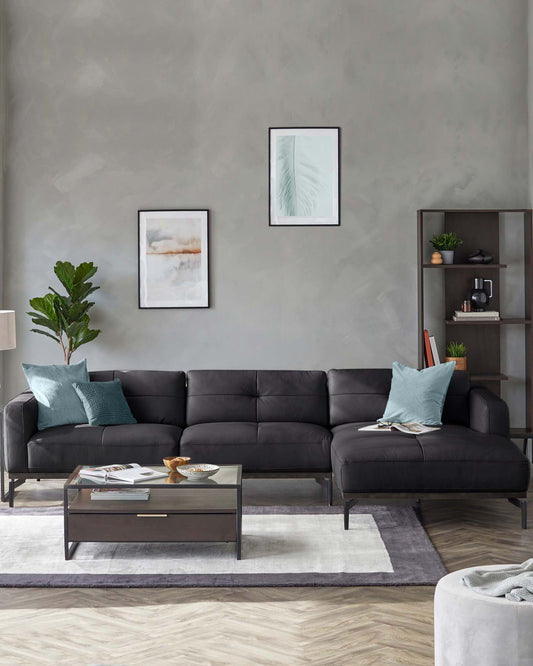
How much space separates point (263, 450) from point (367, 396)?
3.09 ft

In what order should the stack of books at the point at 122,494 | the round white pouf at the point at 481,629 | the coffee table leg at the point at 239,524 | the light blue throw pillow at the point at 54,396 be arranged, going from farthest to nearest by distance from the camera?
the light blue throw pillow at the point at 54,396 → the stack of books at the point at 122,494 → the coffee table leg at the point at 239,524 → the round white pouf at the point at 481,629

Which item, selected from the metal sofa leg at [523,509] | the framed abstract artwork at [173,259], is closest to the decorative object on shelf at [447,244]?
the framed abstract artwork at [173,259]

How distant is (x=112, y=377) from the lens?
18.8 ft

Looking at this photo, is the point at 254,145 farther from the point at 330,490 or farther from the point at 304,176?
the point at 330,490

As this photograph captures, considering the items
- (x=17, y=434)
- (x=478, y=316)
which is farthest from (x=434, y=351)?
(x=17, y=434)

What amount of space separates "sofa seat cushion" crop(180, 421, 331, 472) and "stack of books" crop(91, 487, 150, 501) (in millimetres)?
879

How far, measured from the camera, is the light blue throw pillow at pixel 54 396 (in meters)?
5.30

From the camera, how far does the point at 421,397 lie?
5344 millimetres

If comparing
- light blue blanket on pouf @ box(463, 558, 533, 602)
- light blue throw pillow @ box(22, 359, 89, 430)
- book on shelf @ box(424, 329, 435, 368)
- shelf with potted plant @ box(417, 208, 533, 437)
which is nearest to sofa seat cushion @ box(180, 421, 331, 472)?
light blue throw pillow @ box(22, 359, 89, 430)

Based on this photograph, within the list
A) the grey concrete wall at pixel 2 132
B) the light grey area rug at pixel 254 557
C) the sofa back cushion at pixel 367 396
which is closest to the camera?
the light grey area rug at pixel 254 557

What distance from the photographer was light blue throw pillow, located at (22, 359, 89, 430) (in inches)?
209

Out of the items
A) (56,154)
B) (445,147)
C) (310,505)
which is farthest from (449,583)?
(56,154)

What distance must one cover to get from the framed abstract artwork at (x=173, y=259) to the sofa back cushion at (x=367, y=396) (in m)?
1.41

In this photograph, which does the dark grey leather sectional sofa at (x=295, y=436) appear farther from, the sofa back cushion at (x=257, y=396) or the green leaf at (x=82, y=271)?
the green leaf at (x=82, y=271)
